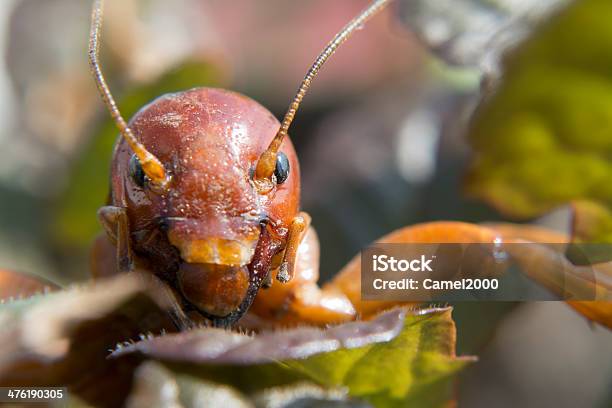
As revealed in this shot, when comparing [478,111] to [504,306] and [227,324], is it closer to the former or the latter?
[504,306]

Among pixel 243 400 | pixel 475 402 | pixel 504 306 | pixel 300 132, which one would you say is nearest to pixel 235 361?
pixel 243 400

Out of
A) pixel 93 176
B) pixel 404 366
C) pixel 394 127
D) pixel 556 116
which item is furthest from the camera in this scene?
pixel 394 127

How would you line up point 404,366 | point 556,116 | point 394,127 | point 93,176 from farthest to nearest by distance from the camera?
point 394,127 < point 93,176 < point 556,116 < point 404,366

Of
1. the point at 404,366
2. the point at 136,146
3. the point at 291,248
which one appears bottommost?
the point at 404,366

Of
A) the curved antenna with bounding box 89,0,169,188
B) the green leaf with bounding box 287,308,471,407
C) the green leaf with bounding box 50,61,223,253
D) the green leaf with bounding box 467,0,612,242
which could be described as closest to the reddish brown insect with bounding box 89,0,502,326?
the curved antenna with bounding box 89,0,169,188

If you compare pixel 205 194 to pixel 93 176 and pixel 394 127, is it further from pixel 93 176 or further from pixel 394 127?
pixel 394 127

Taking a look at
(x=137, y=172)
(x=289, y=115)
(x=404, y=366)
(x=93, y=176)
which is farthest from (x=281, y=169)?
(x=93, y=176)

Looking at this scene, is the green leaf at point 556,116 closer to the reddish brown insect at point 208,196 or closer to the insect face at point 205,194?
the reddish brown insect at point 208,196

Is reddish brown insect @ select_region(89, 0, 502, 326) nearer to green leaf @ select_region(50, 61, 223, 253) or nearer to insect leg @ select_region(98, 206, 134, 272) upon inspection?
insect leg @ select_region(98, 206, 134, 272)
